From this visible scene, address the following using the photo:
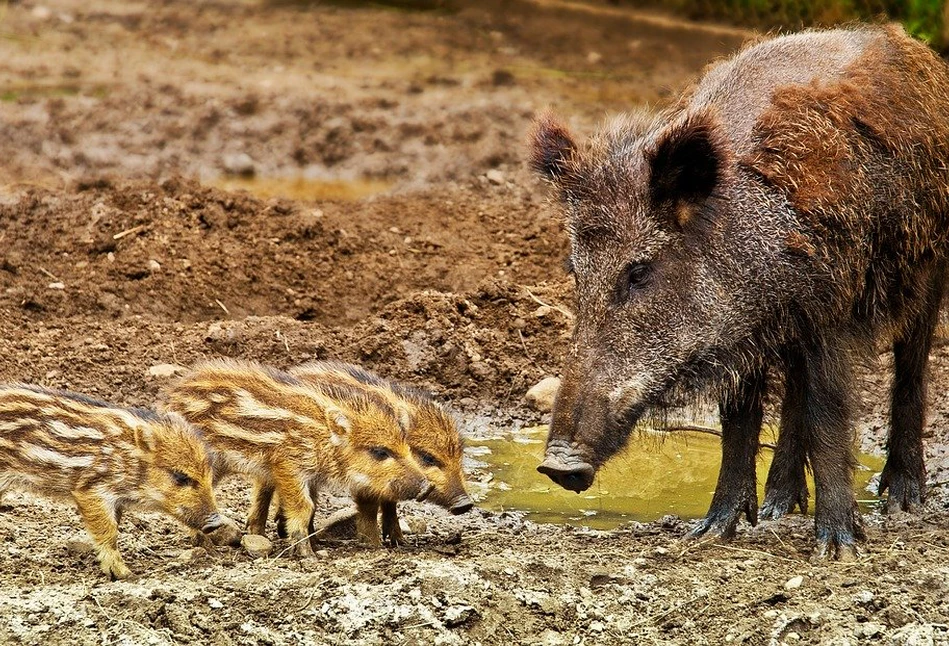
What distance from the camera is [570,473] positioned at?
17.5ft

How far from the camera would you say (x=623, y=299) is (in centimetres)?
561

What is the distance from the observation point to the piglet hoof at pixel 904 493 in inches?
270

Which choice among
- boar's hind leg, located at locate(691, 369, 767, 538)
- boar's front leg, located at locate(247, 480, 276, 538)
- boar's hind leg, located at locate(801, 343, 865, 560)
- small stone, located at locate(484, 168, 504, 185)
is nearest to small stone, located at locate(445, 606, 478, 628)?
boar's front leg, located at locate(247, 480, 276, 538)

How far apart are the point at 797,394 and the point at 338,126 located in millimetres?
6983

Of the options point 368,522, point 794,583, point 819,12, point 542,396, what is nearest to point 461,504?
point 368,522

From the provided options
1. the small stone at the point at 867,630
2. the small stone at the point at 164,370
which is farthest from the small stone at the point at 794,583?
the small stone at the point at 164,370

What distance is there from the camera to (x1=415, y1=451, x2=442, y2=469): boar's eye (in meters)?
5.86

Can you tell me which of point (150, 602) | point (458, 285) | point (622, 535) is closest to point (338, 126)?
point (458, 285)

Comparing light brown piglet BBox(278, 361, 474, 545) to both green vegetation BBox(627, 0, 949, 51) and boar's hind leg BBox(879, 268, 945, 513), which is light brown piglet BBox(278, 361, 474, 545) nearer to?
boar's hind leg BBox(879, 268, 945, 513)

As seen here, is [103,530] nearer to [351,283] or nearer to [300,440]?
[300,440]

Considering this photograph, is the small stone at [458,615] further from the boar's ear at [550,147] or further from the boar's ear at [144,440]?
the boar's ear at [550,147]

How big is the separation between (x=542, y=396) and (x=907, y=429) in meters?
1.95

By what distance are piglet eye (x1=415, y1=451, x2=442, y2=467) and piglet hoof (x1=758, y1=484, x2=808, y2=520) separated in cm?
170

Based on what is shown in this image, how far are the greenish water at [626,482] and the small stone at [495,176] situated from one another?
3534 mm
